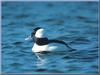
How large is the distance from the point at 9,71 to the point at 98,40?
916 mm

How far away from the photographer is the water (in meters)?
6.99

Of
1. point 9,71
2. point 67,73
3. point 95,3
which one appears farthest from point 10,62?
point 95,3

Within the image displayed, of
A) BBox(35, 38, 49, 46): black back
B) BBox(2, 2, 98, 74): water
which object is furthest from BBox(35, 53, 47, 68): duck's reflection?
BBox(35, 38, 49, 46): black back

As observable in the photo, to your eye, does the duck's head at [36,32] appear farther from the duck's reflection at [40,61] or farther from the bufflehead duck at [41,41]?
the duck's reflection at [40,61]

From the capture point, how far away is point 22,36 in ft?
23.0

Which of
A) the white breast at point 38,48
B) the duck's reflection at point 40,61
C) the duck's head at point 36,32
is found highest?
the duck's head at point 36,32

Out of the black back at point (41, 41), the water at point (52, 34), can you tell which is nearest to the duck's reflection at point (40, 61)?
the water at point (52, 34)

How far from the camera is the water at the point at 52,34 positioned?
699 centimetres

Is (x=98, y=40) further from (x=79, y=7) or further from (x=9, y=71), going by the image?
(x=9, y=71)

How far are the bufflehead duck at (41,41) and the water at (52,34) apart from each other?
4 centimetres

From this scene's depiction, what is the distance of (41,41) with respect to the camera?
7043 mm

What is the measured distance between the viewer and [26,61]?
700cm

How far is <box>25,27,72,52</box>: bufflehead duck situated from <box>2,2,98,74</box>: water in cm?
4

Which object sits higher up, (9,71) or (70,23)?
(70,23)
